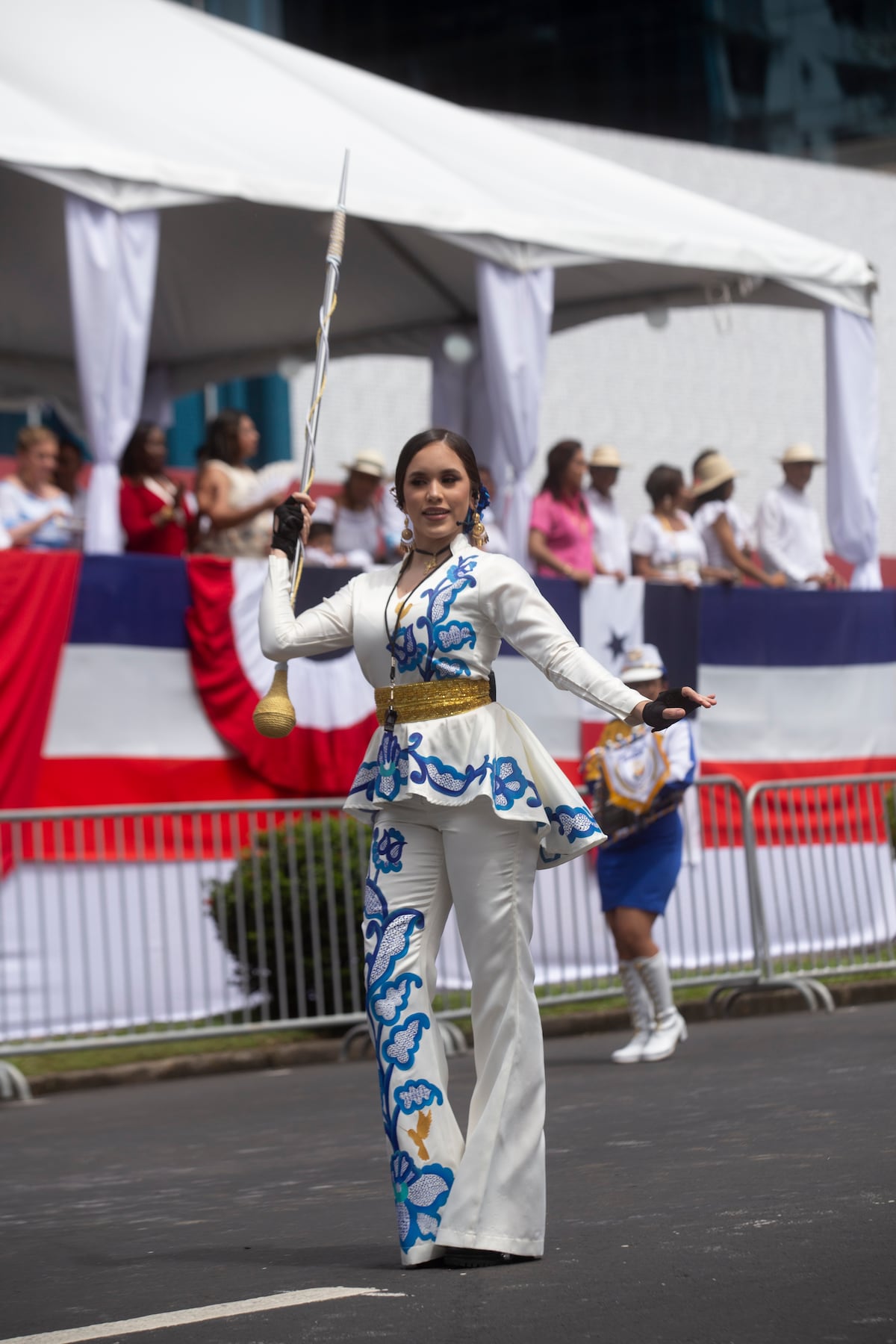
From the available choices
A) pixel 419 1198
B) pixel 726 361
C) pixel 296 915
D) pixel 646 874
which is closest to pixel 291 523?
pixel 419 1198

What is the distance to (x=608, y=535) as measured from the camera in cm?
1402

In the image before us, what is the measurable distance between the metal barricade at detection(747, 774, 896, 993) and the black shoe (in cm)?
735

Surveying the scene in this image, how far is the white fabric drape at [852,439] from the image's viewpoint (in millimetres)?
14742

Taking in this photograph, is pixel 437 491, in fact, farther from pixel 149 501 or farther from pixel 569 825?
pixel 149 501

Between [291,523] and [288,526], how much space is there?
0.01m

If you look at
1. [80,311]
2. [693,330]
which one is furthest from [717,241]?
[693,330]

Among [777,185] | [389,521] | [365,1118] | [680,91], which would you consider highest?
[680,91]

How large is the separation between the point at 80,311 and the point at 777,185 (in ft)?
58.4

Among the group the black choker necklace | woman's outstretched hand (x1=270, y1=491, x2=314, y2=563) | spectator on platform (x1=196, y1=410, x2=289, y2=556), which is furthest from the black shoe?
spectator on platform (x1=196, y1=410, x2=289, y2=556)

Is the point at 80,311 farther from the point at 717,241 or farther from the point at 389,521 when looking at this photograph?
the point at 717,241

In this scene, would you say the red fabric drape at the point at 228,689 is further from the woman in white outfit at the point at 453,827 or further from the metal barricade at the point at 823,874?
the woman in white outfit at the point at 453,827

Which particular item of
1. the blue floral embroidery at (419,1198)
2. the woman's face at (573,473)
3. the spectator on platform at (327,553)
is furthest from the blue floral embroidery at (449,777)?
the woman's face at (573,473)

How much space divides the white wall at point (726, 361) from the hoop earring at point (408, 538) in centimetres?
1866

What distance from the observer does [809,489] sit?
87.1ft
